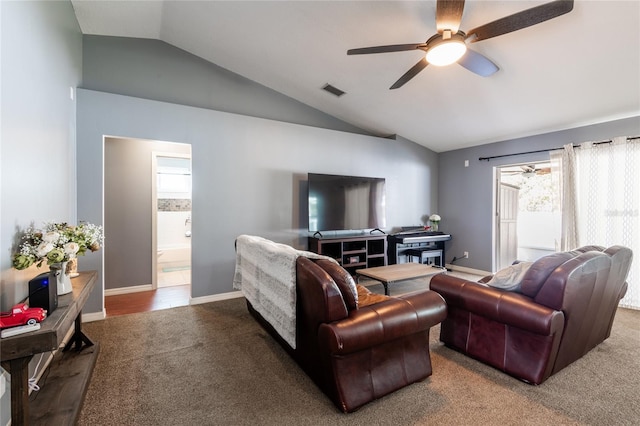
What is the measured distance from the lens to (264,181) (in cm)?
408

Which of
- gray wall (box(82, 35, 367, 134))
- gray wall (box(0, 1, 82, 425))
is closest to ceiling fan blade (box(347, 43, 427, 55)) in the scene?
gray wall (box(0, 1, 82, 425))

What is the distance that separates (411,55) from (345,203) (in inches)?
86.3

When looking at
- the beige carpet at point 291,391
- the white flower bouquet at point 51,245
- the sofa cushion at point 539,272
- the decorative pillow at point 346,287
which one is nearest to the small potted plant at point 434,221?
the beige carpet at point 291,391

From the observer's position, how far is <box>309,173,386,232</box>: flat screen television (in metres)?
4.22

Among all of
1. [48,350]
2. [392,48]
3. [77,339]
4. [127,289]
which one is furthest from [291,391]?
[127,289]

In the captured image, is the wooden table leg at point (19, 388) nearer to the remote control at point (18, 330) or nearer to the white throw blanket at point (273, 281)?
the remote control at point (18, 330)

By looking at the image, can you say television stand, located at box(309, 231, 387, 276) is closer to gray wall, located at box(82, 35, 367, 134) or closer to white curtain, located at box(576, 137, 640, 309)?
gray wall, located at box(82, 35, 367, 134)

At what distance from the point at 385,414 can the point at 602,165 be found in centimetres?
434

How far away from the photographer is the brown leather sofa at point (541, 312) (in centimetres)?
183

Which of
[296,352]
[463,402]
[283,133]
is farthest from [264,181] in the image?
[463,402]

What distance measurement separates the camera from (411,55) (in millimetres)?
3127

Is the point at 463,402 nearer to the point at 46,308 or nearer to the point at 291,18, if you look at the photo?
the point at 46,308

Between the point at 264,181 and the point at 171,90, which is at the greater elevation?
the point at 171,90

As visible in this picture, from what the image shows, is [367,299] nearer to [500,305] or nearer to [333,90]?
[500,305]
